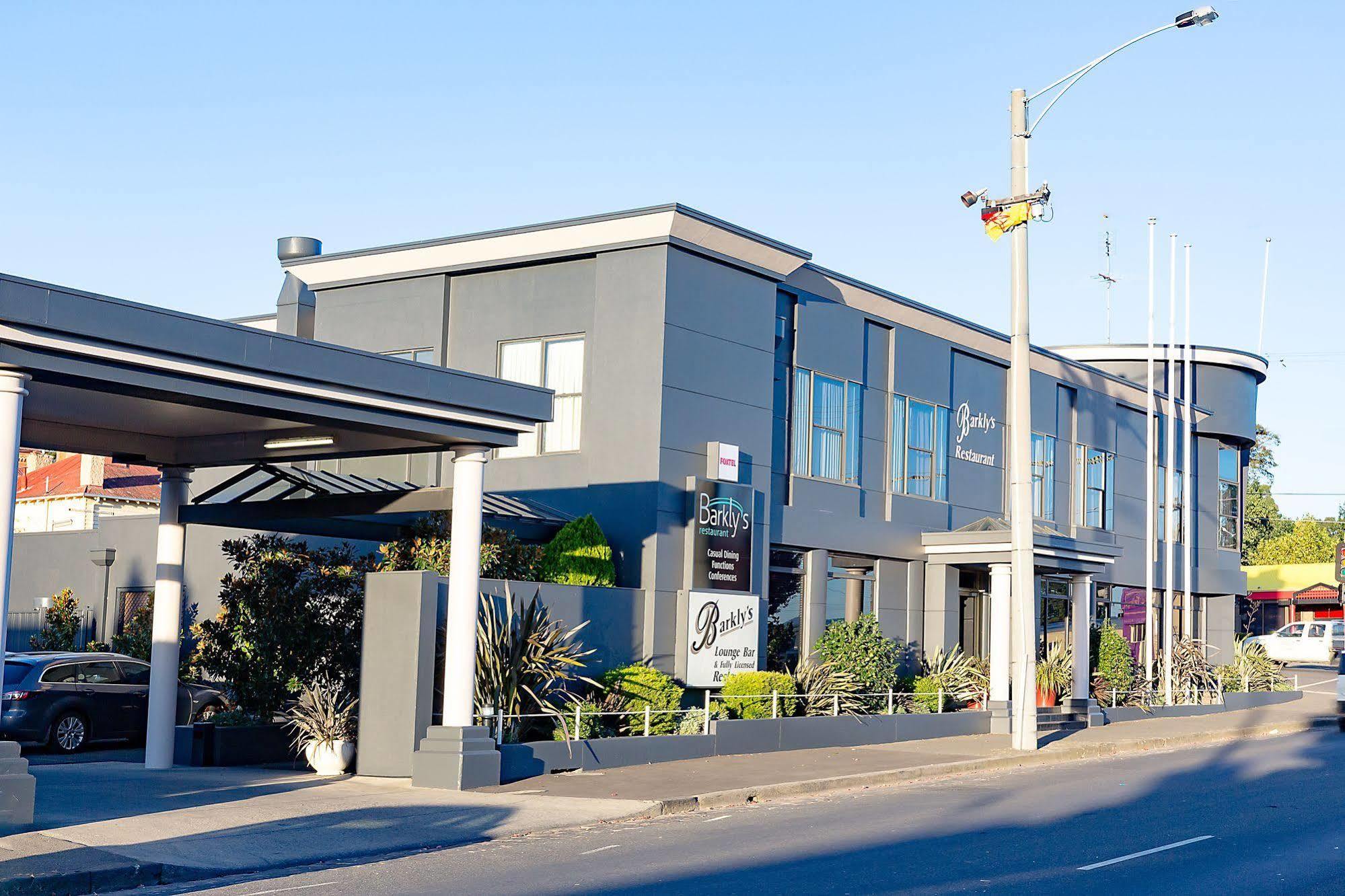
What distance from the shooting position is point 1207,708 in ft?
116

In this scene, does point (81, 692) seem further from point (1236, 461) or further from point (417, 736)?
point (1236, 461)

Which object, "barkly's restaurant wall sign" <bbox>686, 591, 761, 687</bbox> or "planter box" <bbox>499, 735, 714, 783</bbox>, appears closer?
"planter box" <bbox>499, 735, 714, 783</bbox>

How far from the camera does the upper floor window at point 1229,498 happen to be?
1740 inches

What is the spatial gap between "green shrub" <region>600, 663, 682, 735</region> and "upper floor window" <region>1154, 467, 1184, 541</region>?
71.7ft

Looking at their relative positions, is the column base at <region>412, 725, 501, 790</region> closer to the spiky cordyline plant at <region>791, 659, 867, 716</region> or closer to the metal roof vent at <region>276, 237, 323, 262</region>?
the spiky cordyline plant at <region>791, 659, 867, 716</region>

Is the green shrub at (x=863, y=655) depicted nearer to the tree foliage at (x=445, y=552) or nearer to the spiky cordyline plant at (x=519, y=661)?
the tree foliage at (x=445, y=552)

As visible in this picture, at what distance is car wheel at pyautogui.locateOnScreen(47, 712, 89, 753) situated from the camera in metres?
21.5

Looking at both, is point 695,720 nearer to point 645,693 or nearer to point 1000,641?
point 645,693

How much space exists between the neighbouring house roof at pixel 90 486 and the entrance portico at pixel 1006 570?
26.3 metres

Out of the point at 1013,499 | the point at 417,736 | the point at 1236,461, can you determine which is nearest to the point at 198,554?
the point at 417,736

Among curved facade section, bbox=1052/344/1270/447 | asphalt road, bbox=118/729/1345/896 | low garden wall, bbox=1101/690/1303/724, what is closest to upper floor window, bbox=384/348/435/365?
asphalt road, bbox=118/729/1345/896

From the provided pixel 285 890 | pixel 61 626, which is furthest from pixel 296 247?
pixel 285 890

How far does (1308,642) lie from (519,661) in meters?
48.0

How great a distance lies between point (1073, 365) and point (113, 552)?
2250cm
